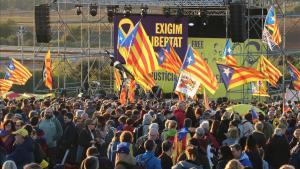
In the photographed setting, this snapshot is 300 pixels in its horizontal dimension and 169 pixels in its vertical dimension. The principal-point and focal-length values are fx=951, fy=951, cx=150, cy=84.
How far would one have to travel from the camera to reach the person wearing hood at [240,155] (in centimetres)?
1236

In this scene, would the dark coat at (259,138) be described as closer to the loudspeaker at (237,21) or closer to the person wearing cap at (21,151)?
the person wearing cap at (21,151)

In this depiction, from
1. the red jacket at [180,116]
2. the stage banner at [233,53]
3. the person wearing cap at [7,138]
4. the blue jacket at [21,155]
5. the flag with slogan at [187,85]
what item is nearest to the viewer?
the blue jacket at [21,155]

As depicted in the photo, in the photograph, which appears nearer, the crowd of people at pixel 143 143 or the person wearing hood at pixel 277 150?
the crowd of people at pixel 143 143

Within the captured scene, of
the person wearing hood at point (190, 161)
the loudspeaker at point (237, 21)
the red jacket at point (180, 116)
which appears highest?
the loudspeaker at point (237, 21)

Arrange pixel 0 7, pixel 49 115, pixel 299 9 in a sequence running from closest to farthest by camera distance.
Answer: pixel 49 115 < pixel 299 9 < pixel 0 7

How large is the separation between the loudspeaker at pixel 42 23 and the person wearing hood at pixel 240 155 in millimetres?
25303

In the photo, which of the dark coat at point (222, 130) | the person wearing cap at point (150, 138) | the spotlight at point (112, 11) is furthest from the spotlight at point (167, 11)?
the person wearing cap at point (150, 138)

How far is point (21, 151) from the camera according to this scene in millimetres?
13555

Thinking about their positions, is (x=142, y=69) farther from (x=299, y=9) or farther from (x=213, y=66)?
(x=299, y=9)

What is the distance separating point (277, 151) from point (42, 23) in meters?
23.8

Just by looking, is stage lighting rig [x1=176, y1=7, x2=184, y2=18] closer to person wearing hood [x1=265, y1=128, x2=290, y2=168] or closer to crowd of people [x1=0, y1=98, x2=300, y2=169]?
crowd of people [x1=0, y1=98, x2=300, y2=169]

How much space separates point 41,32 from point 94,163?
88.0 ft

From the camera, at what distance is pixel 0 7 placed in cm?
11281

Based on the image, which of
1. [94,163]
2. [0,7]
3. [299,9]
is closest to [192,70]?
[94,163]
